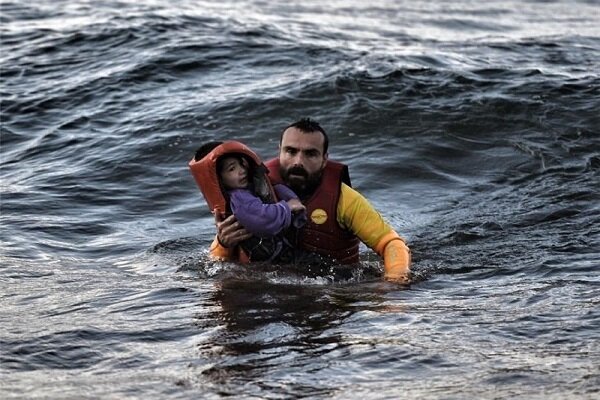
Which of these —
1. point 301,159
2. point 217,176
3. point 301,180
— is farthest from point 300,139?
point 217,176

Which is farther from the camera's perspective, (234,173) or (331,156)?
(331,156)

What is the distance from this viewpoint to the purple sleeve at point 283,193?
866 cm

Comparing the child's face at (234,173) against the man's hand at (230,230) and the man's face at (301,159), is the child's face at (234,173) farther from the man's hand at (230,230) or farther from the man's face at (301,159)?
the man's face at (301,159)

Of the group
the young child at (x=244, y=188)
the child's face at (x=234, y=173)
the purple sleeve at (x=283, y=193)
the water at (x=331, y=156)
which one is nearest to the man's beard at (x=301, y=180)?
the purple sleeve at (x=283, y=193)

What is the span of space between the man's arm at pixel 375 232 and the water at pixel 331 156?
0.23 meters

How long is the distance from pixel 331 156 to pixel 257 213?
19.2 feet

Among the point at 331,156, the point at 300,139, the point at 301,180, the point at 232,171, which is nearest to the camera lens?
the point at 232,171

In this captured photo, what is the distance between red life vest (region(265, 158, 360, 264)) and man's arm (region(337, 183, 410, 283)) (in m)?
0.08

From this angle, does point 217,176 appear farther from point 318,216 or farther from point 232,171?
point 318,216

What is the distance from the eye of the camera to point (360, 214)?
29.7ft

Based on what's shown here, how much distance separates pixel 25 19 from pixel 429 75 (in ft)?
27.8

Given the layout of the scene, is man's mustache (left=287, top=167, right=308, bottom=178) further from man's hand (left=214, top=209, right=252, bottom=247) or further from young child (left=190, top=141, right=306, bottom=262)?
man's hand (left=214, top=209, right=252, bottom=247)

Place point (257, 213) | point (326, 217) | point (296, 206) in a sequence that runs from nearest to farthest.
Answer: point (257, 213)
point (296, 206)
point (326, 217)

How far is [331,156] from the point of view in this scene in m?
13.9
